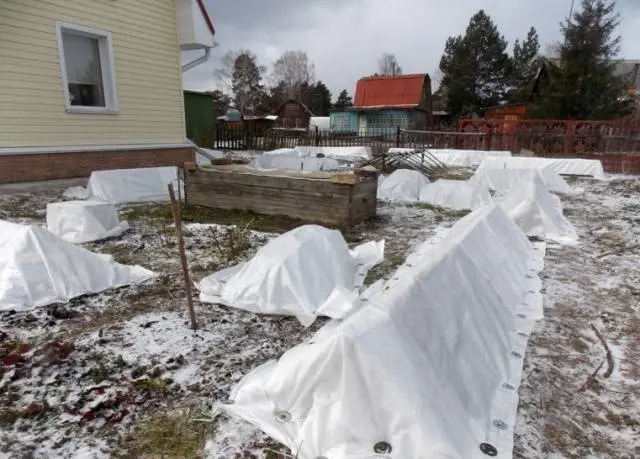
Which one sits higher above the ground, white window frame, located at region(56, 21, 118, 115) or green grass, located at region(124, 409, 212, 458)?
white window frame, located at region(56, 21, 118, 115)

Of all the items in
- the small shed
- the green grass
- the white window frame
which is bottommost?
the green grass

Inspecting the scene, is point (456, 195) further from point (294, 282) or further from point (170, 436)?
point (170, 436)

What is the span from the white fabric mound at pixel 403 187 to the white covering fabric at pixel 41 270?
5.20 metres

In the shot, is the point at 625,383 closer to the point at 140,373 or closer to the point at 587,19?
the point at 140,373

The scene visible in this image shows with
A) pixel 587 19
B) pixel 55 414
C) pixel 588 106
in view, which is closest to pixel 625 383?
pixel 55 414

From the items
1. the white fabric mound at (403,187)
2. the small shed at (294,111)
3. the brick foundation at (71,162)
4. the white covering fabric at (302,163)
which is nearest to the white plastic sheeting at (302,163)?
the white covering fabric at (302,163)

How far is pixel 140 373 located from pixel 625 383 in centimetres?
265

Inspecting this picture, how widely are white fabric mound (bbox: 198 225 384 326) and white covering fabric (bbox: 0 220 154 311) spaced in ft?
3.06

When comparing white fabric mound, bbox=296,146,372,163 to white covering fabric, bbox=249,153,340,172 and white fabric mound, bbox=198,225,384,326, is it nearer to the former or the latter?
white covering fabric, bbox=249,153,340,172

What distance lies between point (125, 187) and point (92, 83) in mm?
2663

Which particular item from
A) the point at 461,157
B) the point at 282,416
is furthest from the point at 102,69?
the point at 461,157

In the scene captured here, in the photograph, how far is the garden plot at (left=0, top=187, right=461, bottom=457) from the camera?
1736mm

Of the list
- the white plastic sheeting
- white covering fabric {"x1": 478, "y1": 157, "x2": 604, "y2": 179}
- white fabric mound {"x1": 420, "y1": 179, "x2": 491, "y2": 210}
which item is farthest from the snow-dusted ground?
the white plastic sheeting

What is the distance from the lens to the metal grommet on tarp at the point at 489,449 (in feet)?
5.14
